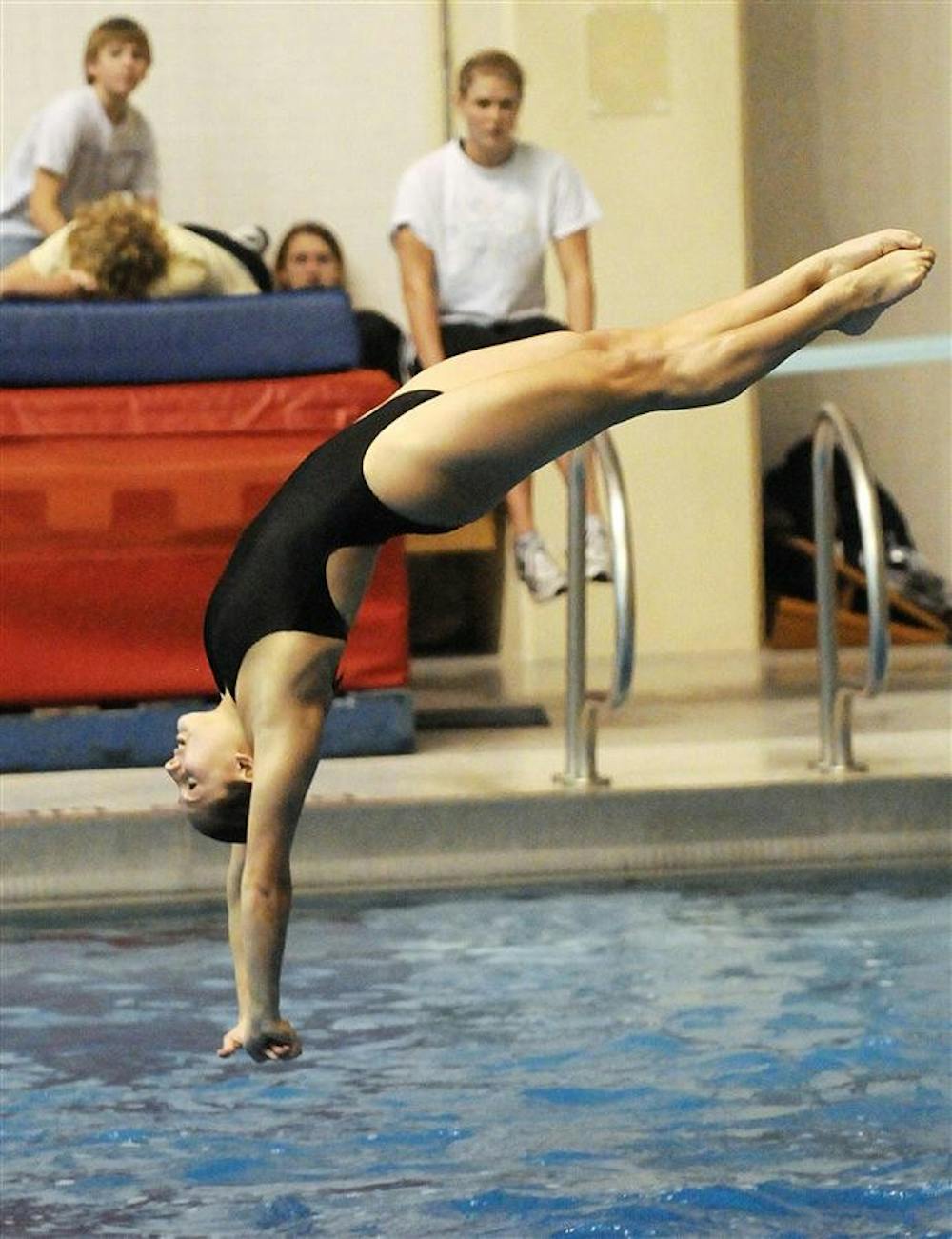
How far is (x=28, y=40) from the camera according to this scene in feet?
33.3

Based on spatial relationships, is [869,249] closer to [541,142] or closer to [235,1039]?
[235,1039]

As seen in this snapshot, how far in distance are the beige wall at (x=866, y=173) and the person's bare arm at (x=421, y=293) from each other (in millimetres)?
3186

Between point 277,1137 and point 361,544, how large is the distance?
1.42m

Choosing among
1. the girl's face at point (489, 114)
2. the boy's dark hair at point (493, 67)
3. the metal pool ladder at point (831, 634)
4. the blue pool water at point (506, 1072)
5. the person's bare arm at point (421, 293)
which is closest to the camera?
the blue pool water at point (506, 1072)

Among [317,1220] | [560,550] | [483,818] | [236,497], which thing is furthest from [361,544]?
[560,550]

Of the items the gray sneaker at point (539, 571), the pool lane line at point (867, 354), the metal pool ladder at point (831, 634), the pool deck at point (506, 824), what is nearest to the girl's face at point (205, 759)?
the pool deck at point (506, 824)

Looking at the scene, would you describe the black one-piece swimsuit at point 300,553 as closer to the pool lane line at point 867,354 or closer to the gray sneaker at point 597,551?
the gray sneaker at point 597,551

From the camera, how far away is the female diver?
160 inches

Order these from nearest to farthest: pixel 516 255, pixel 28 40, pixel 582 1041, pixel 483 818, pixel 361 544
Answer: pixel 361 544
pixel 582 1041
pixel 483 818
pixel 516 255
pixel 28 40

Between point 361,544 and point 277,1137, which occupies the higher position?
point 361,544

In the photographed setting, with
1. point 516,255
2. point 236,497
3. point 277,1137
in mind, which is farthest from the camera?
point 516,255

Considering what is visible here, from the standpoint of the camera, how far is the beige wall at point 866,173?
1092 centimetres

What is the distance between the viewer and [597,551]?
7.49 m

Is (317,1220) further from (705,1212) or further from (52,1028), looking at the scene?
(52,1028)
